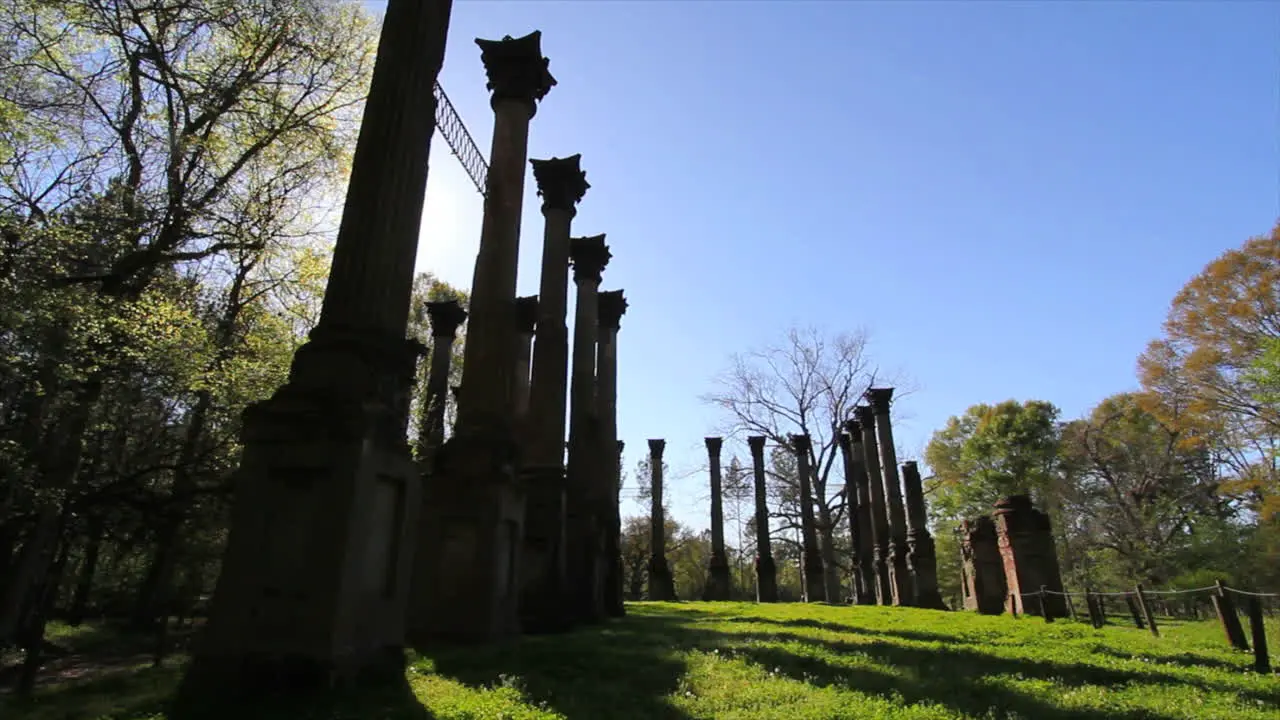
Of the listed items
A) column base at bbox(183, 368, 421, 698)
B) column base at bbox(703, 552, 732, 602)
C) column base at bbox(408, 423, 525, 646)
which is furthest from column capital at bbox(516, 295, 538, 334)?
column base at bbox(703, 552, 732, 602)

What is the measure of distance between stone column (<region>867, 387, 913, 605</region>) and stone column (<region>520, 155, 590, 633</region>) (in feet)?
57.3

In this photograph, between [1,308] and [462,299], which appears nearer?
[1,308]

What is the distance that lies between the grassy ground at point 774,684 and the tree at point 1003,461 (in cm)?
3208

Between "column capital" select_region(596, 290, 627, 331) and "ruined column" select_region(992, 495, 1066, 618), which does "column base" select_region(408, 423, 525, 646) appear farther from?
"ruined column" select_region(992, 495, 1066, 618)

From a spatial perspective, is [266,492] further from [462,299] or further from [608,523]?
[462,299]

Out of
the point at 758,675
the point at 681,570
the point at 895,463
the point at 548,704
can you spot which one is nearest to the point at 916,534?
the point at 895,463

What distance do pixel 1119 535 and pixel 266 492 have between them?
3829 centimetres

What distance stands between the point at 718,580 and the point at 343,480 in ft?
109

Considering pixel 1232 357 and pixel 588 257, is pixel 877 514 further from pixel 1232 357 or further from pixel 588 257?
pixel 588 257

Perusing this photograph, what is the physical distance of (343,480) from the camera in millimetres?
6598

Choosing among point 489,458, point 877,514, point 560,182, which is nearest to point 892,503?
point 877,514

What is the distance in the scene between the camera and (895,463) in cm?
2900

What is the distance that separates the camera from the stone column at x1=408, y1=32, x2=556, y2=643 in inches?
391

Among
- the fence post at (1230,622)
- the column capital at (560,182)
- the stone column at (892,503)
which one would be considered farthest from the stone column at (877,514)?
the fence post at (1230,622)
